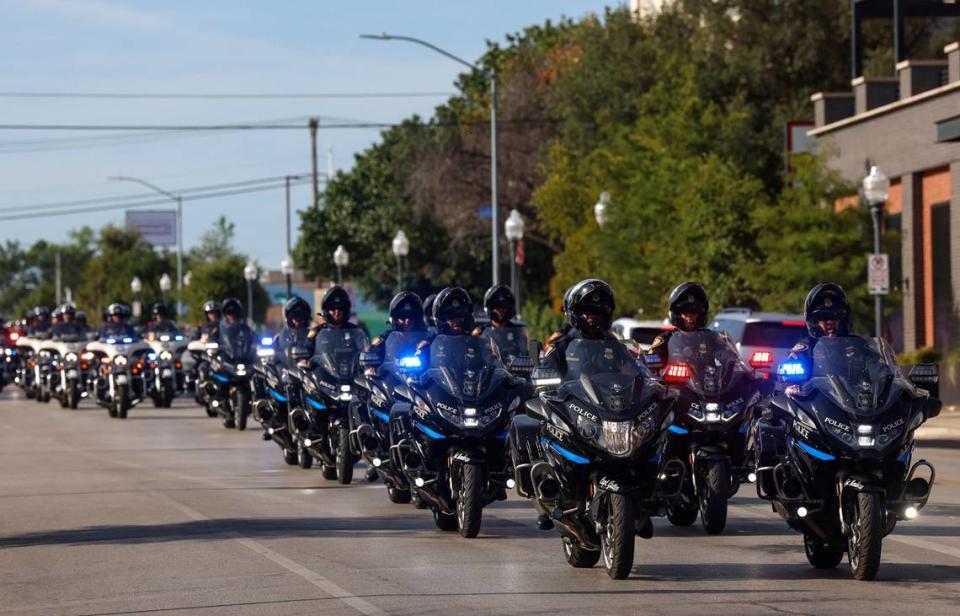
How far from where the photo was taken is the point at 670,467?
12.9 meters

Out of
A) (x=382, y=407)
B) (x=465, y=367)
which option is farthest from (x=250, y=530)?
(x=465, y=367)

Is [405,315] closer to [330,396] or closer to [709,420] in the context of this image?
[330,396]

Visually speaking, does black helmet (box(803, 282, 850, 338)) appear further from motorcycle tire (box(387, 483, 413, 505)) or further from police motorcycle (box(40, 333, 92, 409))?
police motorcycle (box(40, 333, 92, 409))

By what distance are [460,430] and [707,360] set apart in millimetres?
2186

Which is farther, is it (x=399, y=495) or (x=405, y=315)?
(x=405, y=315)

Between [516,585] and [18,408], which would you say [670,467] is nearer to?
[516,585]

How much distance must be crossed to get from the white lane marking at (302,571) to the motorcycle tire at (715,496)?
3461 millimetres

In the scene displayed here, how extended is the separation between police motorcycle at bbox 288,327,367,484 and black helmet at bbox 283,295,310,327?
2819mm

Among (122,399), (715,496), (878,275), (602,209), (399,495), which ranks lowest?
(122,399)

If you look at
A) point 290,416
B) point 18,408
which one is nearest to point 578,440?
point 290,416

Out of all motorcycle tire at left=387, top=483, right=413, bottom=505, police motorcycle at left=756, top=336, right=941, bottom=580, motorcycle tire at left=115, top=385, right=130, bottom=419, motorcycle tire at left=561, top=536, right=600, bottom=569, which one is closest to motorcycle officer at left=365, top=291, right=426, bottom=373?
motorcycle tire at left=387, top=483, right=413, bottom=505

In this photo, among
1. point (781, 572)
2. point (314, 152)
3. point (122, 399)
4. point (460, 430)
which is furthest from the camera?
point (314, 152)

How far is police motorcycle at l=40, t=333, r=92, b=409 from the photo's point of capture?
1615 inches

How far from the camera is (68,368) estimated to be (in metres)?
41.6
